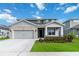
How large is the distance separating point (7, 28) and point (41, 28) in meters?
4.87

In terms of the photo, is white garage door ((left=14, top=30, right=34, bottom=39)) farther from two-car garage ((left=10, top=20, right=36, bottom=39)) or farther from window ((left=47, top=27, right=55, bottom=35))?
window ((left=47, top=27, right=55, bottom=35))

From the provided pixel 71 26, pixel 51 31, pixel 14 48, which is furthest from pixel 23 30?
pixel 14 48

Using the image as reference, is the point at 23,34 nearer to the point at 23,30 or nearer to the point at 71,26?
the point at 23,30

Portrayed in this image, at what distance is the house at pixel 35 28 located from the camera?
90.5ft

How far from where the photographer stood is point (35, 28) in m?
29.5

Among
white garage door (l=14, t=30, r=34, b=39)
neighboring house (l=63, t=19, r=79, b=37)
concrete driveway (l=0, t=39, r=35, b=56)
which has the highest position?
neighboring house (l=63, t=19, r=79, b=37)

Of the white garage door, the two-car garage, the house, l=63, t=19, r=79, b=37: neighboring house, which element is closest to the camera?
the white garage door

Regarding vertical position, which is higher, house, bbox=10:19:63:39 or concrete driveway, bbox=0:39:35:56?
house, bbox=10:19:63:39

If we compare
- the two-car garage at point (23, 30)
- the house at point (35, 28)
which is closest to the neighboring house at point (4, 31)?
the house at point (35, 28)

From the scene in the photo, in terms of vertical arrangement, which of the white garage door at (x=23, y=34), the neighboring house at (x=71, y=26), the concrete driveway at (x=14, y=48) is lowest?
the concrete driveway at (x=14, y=48)

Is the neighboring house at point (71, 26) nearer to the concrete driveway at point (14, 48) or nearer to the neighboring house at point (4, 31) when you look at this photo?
the neighboring house at point (4, 31)

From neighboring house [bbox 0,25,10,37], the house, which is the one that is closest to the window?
the house

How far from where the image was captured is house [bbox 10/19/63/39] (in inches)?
1086

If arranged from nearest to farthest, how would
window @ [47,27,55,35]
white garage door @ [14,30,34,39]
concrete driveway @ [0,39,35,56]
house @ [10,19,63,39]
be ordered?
concrete driveway @ [0,39,35,56], white garage door @ [14,30,34,39], house @ [10,19,63,39], window @ [47,27,55,35]
